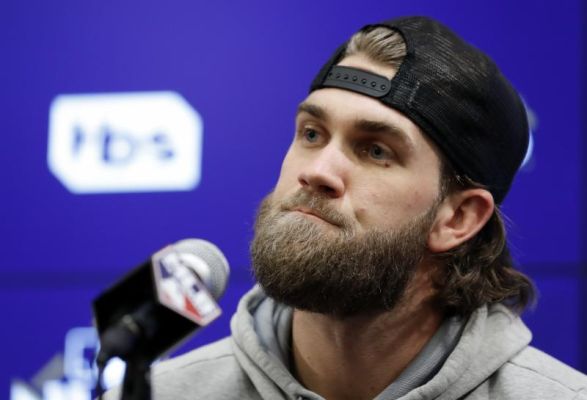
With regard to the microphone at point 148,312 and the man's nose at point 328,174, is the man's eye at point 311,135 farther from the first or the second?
the microphone at point 148,312

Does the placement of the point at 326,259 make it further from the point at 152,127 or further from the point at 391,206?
the point at 152,127

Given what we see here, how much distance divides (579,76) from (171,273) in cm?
149

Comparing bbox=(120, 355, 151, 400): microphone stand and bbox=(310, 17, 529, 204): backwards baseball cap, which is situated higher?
bbox=(310, 17, 529, 204): backwards baseball cap

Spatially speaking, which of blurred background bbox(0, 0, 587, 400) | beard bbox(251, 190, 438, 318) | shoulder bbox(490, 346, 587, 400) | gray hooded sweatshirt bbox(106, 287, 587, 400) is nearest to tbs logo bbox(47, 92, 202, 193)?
blurred background bbox(0, 0, 587, 400)

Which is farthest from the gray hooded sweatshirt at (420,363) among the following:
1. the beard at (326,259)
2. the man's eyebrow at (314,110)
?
the man's eyebrow at (314,110)

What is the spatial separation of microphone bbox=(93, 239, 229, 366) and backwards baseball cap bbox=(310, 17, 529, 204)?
73 centimetres

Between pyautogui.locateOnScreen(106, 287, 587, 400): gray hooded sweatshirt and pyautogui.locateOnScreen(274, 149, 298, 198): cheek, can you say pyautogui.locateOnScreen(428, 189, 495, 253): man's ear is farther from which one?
pyautogui.locateOnScreen(274, 149, 298, 198): cheek

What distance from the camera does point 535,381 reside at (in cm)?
170

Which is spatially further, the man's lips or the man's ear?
the man's ear

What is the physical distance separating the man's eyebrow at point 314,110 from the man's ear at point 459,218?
0.92ft

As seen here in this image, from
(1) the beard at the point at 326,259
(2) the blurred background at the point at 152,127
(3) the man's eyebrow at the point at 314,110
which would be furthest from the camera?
(2) the blurred background at the point at 152,127

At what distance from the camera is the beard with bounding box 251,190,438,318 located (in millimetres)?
1634

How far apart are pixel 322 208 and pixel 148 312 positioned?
605 mm

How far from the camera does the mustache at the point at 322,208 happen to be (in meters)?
1.64
